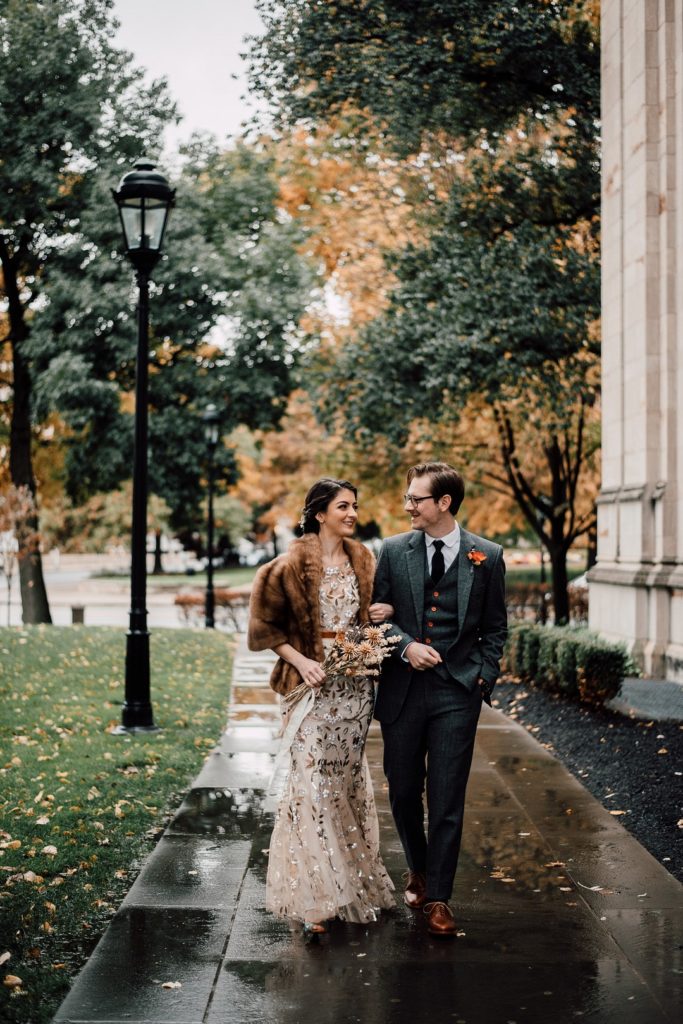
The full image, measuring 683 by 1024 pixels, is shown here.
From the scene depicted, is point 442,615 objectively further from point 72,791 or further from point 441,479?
point 72,791

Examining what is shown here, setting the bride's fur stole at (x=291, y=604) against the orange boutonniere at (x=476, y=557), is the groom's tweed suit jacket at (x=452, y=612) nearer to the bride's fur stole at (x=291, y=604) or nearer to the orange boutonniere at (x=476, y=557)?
the orange boutonniere at (x=476, y=557)

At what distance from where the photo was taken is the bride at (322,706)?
Result: 4945 mm

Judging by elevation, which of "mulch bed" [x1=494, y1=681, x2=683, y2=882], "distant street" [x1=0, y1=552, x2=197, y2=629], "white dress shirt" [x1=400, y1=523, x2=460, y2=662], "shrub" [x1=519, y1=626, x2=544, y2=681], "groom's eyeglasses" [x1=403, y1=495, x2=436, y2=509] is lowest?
"distant street" [x1=0, y1=552, x2=197, y2=629]

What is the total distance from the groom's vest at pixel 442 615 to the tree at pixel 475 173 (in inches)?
455

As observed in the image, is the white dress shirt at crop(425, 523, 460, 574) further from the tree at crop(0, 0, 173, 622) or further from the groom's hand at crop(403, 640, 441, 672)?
the tree at crop(0, 0, 173, 622)

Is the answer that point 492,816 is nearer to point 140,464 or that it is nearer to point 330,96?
point 140,464

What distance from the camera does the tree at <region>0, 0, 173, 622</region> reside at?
861 inches

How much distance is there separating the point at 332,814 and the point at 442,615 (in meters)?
1.06

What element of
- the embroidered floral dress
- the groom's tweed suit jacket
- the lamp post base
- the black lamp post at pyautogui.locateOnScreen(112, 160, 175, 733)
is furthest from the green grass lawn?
the groom's tweed suit jacket

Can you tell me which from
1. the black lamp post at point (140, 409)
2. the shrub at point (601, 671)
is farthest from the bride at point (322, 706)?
the shrub at point (601, 671)

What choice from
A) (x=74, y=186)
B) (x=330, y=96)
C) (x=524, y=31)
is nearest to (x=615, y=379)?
(x=524, y=31)

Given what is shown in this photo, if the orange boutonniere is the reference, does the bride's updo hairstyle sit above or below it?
above

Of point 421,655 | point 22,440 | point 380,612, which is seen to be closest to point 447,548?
point 380,612

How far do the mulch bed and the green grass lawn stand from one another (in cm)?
305
